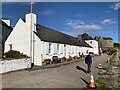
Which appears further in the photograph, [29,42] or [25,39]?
[25,39]

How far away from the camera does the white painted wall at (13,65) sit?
16.7 m

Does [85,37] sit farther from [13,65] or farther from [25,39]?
[13,65]

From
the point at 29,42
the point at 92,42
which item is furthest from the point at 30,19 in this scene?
the point at 92,42

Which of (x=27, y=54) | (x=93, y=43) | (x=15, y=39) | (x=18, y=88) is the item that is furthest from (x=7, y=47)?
(x=93, y=43)

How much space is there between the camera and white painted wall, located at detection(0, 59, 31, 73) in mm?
16734

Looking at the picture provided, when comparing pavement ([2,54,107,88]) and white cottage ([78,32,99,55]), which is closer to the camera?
pavement ([2,54,107,88])

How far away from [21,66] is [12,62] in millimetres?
1533

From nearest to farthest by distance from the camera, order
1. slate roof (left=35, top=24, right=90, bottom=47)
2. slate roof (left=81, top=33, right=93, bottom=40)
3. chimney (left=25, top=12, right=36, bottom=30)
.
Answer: chimney (left=25, top=12, right=36, bottom=30) → slate roof (left=35, top=24, right=90, bottom=47) → slate roof (left=81, top=33, right=93, bottom=40)

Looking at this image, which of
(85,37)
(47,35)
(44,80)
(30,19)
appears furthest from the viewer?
(85,37)

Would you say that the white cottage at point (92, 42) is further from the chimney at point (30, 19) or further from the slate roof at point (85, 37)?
the chimney at point (30, 19)

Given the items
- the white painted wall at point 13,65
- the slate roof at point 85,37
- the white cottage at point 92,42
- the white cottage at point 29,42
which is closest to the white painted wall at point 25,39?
the white cottage at point 29,42

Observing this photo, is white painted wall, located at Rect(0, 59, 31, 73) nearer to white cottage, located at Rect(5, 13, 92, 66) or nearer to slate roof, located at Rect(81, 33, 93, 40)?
white cottage, located at Rect(5, 13, 92, 66)

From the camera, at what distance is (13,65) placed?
18234mm

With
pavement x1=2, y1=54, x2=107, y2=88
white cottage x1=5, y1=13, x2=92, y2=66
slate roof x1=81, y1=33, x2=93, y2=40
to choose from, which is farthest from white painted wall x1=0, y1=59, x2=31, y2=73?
slate roof x1=81, y1=33, x2=93, y2=40
